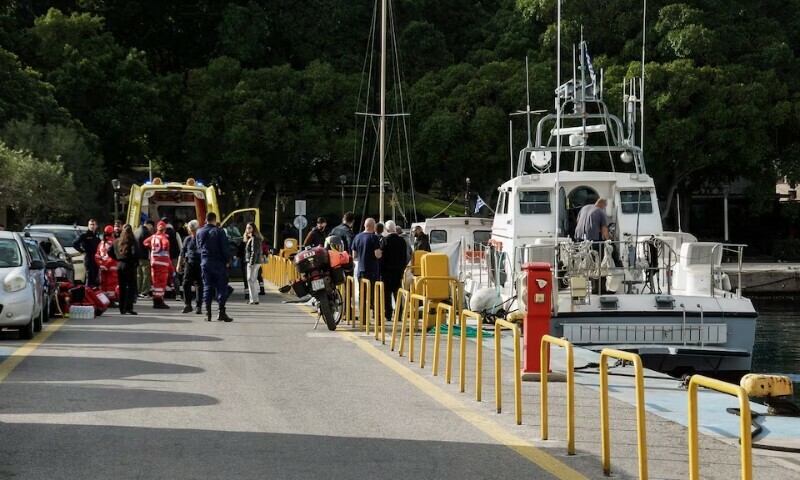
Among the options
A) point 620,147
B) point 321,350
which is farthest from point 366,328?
point 620,147

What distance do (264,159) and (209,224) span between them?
127 ft


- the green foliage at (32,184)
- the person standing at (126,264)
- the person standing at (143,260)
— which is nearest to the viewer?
the person standing at (126,264)

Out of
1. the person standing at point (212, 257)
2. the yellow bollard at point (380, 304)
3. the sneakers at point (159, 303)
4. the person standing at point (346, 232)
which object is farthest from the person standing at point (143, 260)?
the yellow bollard at point (380, 304)

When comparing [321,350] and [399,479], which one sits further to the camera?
[321,350]

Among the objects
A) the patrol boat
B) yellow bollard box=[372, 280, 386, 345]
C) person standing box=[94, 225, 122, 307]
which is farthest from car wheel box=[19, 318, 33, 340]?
person standing box=[94, 225, 122, 307]

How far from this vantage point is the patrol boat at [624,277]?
785 inches

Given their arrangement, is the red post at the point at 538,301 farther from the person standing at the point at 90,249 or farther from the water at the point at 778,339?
the person standing at the point at 90,249

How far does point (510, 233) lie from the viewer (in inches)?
995

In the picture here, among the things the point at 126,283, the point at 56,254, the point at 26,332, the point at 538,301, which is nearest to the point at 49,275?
the point at 126,283

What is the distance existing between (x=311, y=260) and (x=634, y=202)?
6.96m

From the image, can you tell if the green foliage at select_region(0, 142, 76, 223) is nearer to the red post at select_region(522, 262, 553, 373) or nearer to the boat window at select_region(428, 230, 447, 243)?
the boat window at select_region(428, 230, 447, 243)

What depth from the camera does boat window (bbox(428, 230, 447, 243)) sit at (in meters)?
34.9

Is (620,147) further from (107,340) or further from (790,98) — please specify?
(790,98)

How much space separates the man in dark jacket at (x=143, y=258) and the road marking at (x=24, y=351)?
6.18 meters
